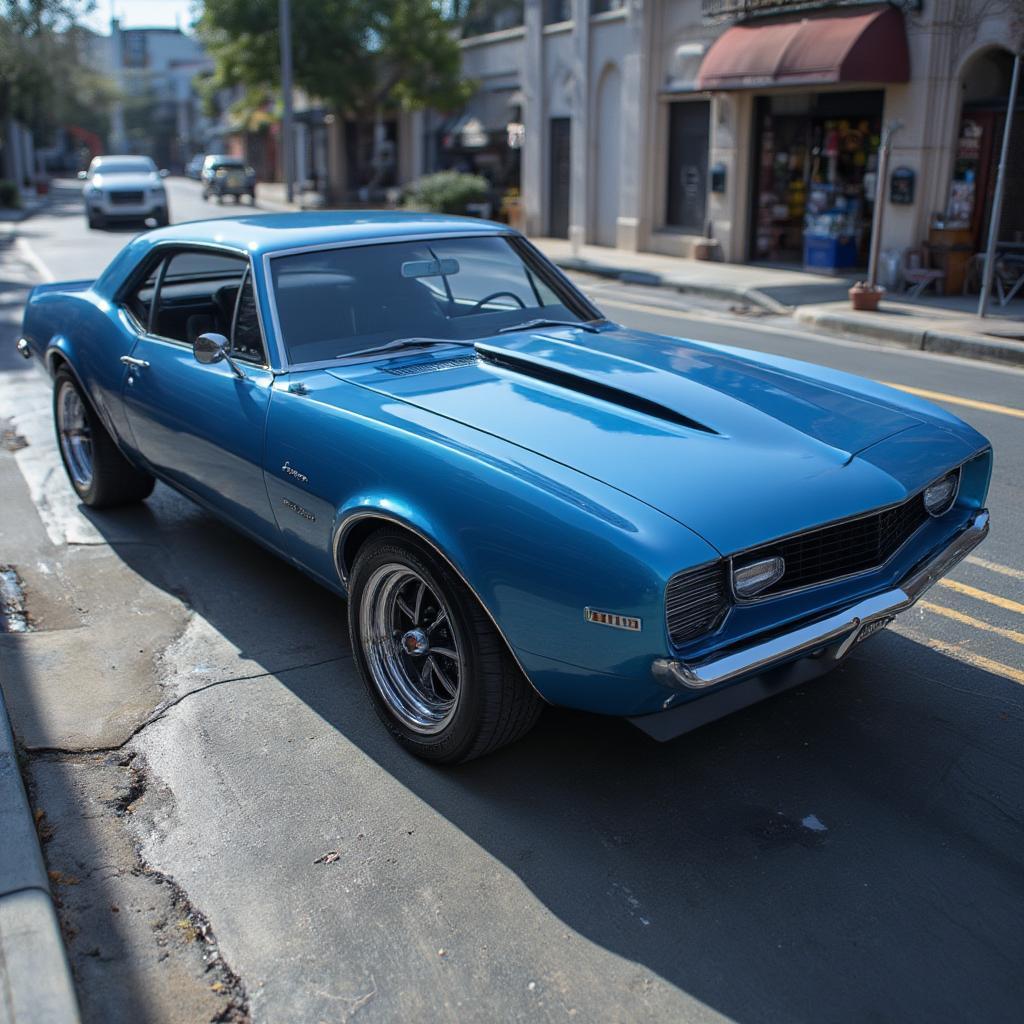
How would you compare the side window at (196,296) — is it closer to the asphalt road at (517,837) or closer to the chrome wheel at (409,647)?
the asphalt road at (517,837)

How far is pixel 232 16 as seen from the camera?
113 ft

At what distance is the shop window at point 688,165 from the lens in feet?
66.2

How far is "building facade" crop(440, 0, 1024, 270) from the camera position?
583 inches

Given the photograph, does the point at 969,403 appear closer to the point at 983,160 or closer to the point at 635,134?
the point at 983,160

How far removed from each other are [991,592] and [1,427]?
6817 millimetres

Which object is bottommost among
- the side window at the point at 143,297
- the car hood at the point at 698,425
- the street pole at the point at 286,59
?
the car hood at the point at 698,425

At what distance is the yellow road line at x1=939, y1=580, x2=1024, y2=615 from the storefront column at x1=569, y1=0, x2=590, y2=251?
1809 cm

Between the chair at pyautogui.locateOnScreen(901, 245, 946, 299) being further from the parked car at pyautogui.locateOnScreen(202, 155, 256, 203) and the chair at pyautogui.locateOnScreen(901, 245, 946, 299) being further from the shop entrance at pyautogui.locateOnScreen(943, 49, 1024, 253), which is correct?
the parked car at pyautogui.locateOnScreen(202, 155, 256, 203)

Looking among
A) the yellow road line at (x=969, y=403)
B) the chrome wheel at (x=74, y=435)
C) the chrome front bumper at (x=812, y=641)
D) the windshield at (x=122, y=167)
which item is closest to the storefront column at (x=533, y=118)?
the windshield at (x=122, y=167)

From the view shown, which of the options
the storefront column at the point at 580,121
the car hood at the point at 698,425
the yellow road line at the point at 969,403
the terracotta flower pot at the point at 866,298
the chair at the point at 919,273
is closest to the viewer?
the car hood at the point at 698,425

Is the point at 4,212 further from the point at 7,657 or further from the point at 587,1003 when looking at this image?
the point at 587,1003

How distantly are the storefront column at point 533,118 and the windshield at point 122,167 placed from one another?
10583 mm

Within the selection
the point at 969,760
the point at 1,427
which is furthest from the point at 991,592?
the point at 1,427

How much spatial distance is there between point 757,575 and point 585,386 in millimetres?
1109
